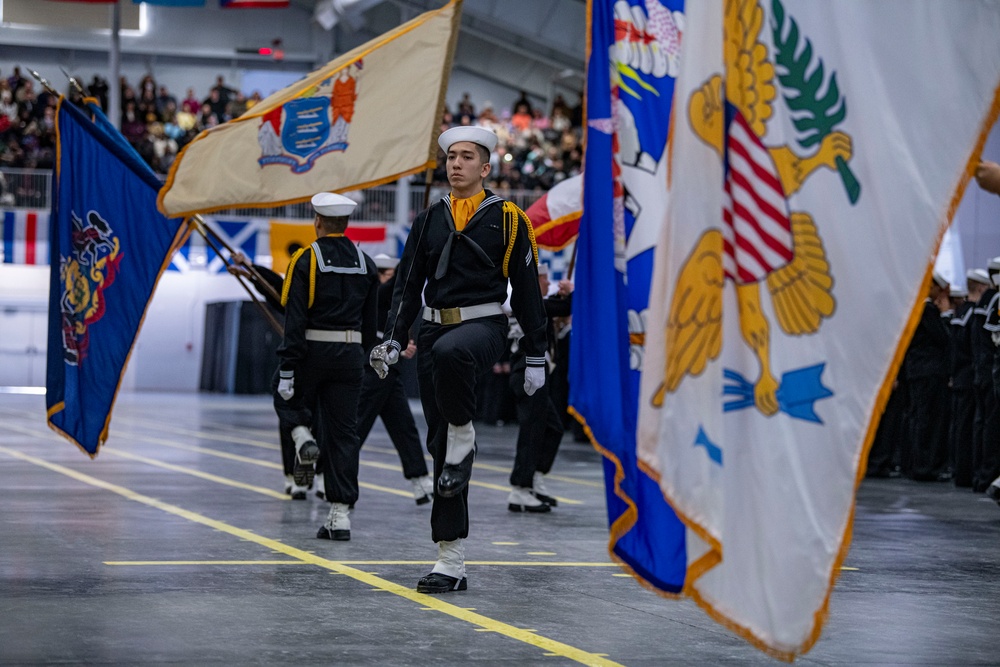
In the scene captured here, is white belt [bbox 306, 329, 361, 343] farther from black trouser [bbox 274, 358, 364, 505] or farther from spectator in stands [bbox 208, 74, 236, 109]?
spectator in stands [bbox 208, 74, 236, 109]

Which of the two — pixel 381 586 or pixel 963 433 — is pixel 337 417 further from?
pixel 963 433

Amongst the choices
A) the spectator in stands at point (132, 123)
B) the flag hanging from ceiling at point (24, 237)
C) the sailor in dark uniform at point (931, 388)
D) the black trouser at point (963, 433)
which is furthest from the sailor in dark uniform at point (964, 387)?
the spectator in stands at point (132, 123)

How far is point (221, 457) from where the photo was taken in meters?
15.2

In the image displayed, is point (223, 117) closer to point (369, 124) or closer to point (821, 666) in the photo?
point (369, 124)

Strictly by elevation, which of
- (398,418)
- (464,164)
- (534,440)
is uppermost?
(464,164)

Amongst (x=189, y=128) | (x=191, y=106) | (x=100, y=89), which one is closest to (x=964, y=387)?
(x=189, y=128)

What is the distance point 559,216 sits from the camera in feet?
39.1

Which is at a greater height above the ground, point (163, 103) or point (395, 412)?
point (163, 103)

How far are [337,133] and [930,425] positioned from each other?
27.4 feet

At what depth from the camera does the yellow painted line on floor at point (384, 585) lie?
5273 mm

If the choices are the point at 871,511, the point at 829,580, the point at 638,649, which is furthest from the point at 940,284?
the point at 829,580

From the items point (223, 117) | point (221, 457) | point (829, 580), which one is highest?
point (223, 117)

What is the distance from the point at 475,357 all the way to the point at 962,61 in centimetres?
284

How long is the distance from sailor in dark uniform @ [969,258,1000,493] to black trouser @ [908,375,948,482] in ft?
3.68
